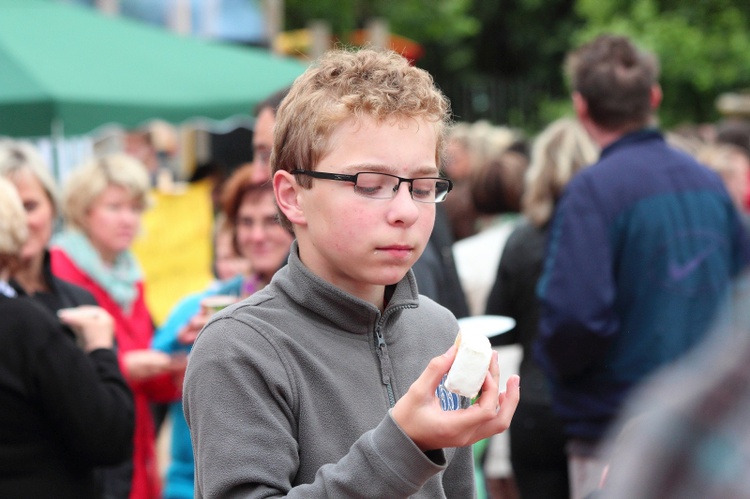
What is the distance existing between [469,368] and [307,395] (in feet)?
1.12

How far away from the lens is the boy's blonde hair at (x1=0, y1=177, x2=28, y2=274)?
3.62 meters

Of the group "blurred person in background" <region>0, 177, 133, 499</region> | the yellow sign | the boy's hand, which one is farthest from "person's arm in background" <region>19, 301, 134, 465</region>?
the yellow sign

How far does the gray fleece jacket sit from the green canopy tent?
5312 mm

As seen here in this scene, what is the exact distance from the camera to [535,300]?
517 centimetres

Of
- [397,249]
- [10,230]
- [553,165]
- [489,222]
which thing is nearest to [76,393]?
[10,230]

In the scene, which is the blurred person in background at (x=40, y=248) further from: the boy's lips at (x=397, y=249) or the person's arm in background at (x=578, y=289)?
the boy's lips at (x=397, y=249)

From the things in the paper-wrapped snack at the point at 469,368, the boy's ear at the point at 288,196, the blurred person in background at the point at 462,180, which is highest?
the boy's ear at the point at 288,196

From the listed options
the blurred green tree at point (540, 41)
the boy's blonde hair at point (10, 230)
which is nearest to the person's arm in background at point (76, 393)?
the boy's blonde hair at point (10, 230)

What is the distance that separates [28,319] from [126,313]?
6.49ft

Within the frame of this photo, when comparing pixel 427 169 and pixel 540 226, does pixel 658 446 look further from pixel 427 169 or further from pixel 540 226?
pixel 540 226

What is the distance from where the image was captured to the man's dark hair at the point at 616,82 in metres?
4.34

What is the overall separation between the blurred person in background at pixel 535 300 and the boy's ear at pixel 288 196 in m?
Result: 3.11

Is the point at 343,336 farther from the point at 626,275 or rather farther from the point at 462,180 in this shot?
the point at 462,180

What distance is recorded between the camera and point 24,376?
327 cm
